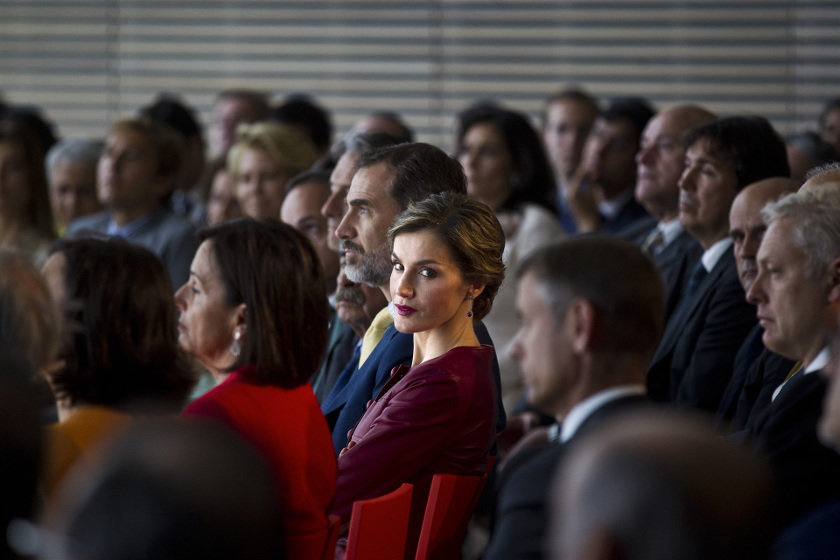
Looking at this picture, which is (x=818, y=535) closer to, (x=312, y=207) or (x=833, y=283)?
(x=833, y=283)

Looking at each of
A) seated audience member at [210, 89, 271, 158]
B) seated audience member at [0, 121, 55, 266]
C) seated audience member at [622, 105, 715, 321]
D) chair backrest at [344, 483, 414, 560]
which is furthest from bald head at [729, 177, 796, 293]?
seated audience member at [210, 89, 271, 158]

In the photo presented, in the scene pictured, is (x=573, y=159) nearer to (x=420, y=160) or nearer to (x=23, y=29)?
(x=420, y=160)

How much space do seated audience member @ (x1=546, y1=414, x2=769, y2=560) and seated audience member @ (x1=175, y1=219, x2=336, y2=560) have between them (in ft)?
3.83

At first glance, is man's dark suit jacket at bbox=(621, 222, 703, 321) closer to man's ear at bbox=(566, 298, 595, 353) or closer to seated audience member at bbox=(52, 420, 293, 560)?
man's ear at bbox=(566, 298, 595, 353)

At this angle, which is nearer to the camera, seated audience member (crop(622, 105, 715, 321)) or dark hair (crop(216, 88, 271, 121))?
seated audience member (crop(622, 105, 715, 321))

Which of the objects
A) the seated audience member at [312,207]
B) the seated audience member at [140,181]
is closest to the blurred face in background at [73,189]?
the seated audience member at [140,181]

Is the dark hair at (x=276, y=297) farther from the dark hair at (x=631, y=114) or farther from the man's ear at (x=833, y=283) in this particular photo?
the dark hair at (x=631, y=114)

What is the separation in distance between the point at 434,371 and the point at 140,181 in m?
3.18

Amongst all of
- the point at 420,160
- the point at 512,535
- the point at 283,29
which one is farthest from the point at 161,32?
the point at 512,535

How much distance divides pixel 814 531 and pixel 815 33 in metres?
6.02

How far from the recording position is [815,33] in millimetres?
7148

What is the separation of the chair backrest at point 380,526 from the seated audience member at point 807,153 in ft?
9.05

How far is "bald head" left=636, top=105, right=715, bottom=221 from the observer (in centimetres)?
464

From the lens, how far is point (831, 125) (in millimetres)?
6254
